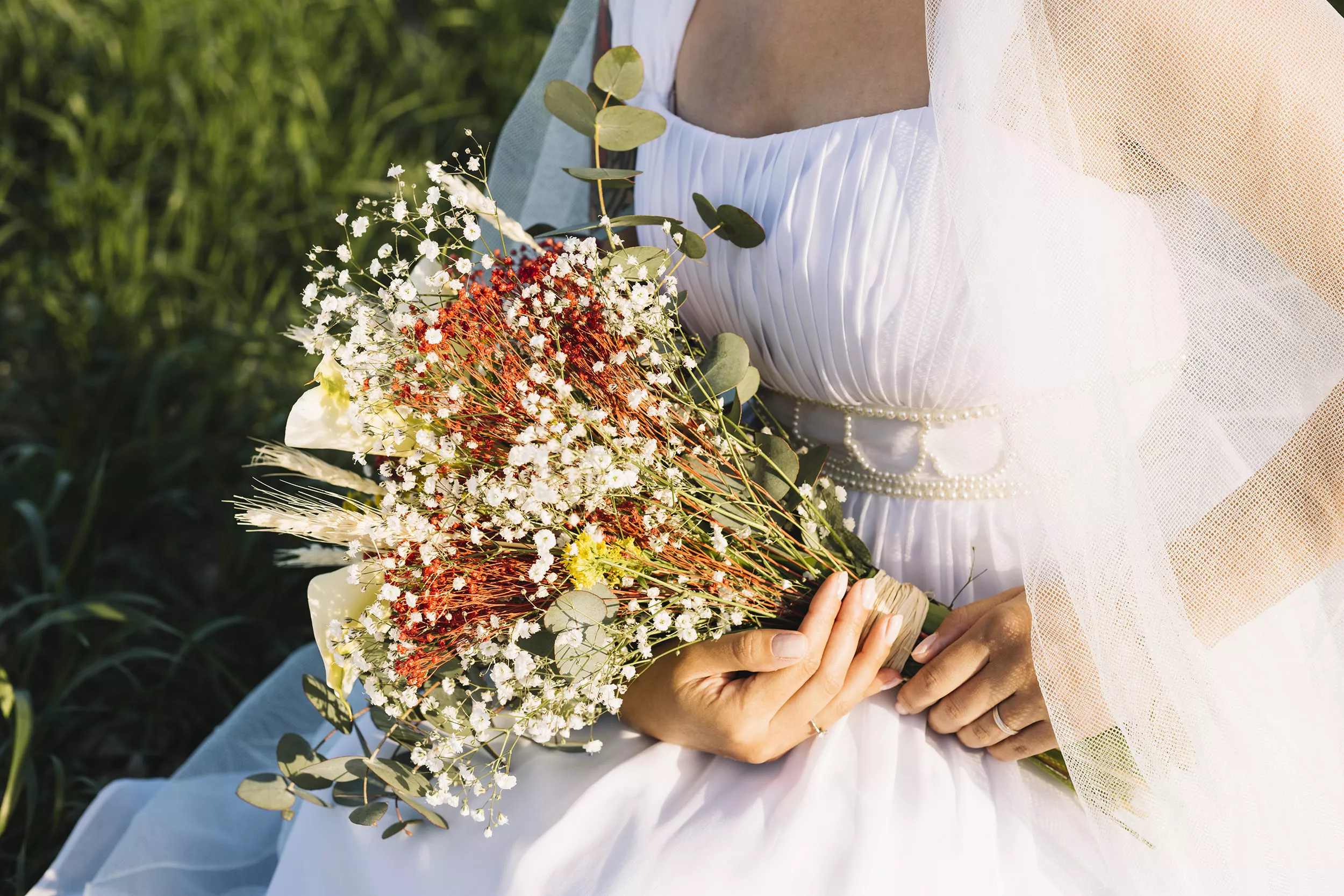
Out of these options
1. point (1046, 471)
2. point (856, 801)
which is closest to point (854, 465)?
point (1046, 471)

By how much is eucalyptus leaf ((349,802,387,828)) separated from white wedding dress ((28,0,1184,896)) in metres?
0.07

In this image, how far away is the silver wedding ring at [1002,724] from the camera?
4.35 feet

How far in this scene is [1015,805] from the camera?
4.31 feet

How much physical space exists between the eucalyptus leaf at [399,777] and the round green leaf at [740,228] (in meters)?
0.79

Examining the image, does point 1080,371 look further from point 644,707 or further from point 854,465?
point 644,707

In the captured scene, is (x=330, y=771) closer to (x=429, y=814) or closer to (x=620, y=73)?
(x=429, y=814)

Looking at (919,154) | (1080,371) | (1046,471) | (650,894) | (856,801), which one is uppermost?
(919,154)

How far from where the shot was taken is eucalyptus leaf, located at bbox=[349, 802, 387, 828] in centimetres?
136

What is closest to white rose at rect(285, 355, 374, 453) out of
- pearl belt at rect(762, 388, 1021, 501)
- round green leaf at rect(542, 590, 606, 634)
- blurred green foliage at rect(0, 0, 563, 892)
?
round green leaf at rect(542, 590, 606, 634)

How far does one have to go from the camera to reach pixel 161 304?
3.21m

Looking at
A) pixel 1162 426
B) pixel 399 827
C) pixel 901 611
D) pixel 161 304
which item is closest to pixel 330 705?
pixel 399 827

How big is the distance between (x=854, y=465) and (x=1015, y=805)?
19.5 inches

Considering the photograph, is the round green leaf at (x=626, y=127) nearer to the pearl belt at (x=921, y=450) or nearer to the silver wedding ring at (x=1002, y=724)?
the pearl belt at (x=921, y=450)

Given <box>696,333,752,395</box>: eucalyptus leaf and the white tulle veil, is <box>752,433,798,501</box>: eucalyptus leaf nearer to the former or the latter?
<box>696,333,752,395</box>: eucalyptus leaf
